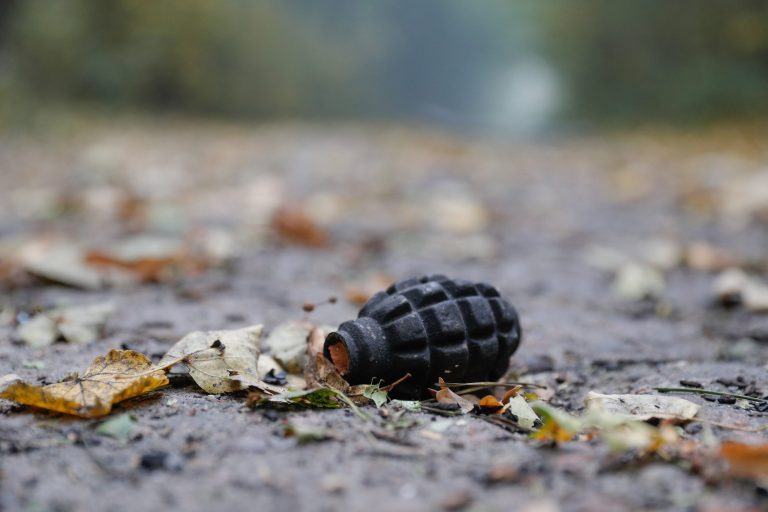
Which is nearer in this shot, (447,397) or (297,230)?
(447,397)

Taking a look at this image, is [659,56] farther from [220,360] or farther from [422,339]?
Answer: [220,360]

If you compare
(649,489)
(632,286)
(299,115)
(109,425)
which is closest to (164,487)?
(109,425)

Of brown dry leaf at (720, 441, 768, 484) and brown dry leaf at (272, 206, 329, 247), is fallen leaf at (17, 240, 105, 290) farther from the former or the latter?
brown dry leaf at (720, 441, 768, 484)

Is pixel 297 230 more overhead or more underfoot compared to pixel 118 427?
more overhead

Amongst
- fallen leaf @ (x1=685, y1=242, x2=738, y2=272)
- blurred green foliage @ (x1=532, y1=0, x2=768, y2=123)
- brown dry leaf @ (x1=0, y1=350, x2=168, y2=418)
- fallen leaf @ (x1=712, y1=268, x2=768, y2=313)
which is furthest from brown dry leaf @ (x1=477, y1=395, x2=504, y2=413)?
blurred green foliage @ (x1=532, y1=0, x2=768, y2=123)

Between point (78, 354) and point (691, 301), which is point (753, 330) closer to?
point (691, 301)

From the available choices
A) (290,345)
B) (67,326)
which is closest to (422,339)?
(290,345)
